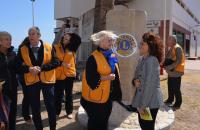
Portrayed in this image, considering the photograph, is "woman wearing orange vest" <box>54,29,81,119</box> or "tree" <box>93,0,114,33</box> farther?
"tree" <box>93,0,114,33</box>

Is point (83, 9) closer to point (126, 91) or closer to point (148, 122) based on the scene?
point (126, 91)

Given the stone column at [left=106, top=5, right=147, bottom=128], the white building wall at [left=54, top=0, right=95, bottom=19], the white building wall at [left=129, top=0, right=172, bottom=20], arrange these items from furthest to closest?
the white building wall at [left=54, top=0, right=95, bottom=19]
the white building wall at [left=129, top=0, right=172, bottom=20]
the stone column at [left=106, top=5, right=147, bottom=128]

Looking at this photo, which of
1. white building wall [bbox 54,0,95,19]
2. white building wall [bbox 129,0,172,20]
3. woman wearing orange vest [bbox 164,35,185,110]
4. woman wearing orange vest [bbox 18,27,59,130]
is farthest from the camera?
→ white building wall [bbox 54,0,95,19]

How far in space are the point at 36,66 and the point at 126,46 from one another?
2089 mm

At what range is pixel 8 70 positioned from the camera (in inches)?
223

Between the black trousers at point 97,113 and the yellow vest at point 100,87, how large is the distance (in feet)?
0.24

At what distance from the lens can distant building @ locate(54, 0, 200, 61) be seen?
2808 cm

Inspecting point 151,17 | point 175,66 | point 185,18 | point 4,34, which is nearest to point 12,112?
point 4,34

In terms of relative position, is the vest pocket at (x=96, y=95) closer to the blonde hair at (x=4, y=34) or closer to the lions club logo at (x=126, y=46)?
the blonde hair at (x=4, y=34)

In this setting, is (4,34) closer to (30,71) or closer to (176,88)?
(30,71)

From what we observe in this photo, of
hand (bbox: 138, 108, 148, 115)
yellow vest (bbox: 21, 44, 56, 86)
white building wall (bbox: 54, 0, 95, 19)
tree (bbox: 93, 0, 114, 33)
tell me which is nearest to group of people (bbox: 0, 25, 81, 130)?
yellow vest (bbox: 21, 44, 56, 86)

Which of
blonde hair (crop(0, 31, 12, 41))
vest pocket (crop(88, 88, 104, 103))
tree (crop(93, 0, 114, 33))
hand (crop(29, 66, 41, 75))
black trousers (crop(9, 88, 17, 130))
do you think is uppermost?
tree (crop(93, 0, 114, 33))

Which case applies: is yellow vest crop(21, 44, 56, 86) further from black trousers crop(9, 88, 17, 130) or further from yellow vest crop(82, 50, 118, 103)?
yellow vest crop(82, 50, 118, 103)

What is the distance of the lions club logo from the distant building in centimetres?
1936
